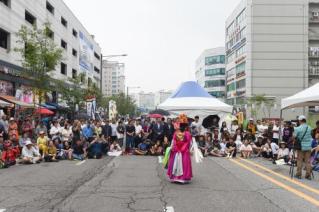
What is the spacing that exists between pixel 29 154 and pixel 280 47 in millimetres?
→ 66278

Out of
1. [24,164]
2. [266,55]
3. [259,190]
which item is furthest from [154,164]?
[266,55]

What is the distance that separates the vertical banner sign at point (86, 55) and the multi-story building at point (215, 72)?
139ft

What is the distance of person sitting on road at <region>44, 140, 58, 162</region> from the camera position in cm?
1769

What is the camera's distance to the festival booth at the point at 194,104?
22.2 m

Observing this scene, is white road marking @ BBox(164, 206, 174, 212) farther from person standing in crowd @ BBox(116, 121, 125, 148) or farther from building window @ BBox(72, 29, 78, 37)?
building window @ BBox(72, 29, 78, 37)

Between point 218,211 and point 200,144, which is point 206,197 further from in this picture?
point 200,144

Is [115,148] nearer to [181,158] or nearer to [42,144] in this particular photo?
[42,144]

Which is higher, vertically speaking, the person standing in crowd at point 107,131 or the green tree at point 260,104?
the green tree at point 260,104

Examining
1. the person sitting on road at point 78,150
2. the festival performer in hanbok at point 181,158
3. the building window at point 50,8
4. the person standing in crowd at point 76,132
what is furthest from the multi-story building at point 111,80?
the festival performer in hanbok at point 181,158

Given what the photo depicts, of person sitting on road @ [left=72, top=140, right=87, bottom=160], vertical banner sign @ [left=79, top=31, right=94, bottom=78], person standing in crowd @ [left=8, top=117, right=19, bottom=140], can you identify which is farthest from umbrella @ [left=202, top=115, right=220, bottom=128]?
vertical banner sign @ [left=79, top=31, right=94, bottom=78]

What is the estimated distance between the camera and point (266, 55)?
253ft

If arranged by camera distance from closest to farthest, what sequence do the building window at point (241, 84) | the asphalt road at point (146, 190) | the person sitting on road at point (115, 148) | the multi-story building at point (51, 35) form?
the asphalt road at point (146, 190) → the person sitting on road at point (115, 148) → the multi-story building at point (51, 35) → the building window at point (241, 84)

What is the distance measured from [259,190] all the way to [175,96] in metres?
13.6

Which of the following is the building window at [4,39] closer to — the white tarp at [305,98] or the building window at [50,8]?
the building window at [50,8]
